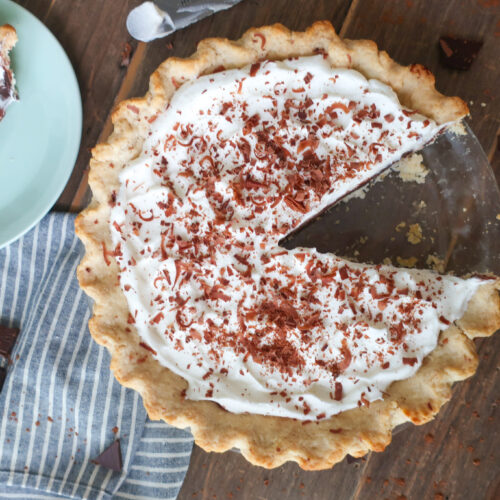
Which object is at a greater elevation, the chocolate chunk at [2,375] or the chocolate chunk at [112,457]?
the chocolate chunk at [2,375]

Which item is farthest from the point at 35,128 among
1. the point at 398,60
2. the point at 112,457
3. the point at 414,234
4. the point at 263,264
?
the point at 414,234

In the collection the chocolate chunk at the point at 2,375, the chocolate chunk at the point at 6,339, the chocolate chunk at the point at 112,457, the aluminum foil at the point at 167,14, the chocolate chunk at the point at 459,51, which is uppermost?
the chocolate chunk at the point at 459,51

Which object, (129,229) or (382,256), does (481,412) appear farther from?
(129,229)

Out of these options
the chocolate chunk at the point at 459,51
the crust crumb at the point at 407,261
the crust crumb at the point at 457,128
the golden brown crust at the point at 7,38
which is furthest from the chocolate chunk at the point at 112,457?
the chocolate chunk at the point at 459,51

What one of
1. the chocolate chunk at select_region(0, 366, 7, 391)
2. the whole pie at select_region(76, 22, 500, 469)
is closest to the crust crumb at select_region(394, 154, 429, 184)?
the whole pie at select_region(76, 22, 500, 469)

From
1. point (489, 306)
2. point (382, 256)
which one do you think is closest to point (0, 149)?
point (382, 256)

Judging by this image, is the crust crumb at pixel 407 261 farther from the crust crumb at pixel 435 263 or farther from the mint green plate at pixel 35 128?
the mint green plate at pixel 35 128

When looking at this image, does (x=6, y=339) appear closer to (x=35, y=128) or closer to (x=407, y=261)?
(x=35, y=128)
